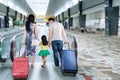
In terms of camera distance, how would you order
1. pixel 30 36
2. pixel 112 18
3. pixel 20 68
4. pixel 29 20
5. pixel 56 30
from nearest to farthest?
pixel 20 68 < pixel 56 30 < pixel 29 20 < pixel 30 36 < pixel 112 18

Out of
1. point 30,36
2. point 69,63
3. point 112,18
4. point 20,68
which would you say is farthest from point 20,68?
point 112,18

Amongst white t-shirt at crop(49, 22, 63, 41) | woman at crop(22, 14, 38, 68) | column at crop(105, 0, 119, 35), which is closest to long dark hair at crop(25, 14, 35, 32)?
woman at crop(22, 14, 38, 68)

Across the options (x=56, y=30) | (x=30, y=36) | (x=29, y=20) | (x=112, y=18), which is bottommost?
(x=30, y=36)

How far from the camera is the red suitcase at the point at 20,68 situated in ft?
24.6

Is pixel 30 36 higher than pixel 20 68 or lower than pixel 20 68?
higher

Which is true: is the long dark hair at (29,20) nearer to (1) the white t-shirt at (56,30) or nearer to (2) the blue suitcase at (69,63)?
(1) the white t-shirt at (56,30)

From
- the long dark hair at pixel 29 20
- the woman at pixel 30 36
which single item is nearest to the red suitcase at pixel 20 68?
the woman at pixel 30 36

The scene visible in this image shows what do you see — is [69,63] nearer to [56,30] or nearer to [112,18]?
[56,30]

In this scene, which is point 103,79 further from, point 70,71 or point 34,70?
point 34,70

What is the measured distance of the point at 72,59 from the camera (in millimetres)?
→ 8219

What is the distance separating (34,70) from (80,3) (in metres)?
39.7

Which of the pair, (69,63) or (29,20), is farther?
(29,20)

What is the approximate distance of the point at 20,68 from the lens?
7621 millimetres

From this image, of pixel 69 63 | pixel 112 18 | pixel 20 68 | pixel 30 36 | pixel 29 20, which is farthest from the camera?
pixel 112 18
